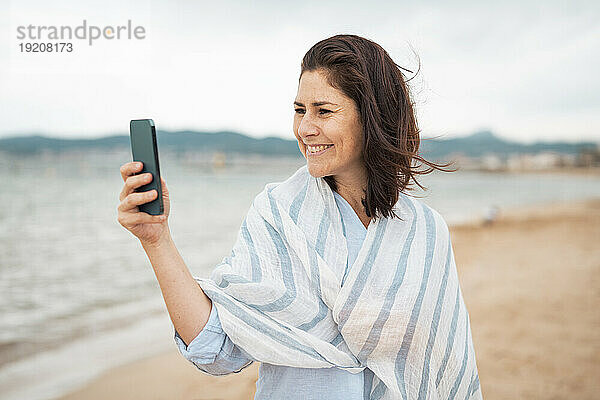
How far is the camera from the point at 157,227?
1.22 metres

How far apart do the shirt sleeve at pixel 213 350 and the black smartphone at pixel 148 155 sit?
317 millimetres

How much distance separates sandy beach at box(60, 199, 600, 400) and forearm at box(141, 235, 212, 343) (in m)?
2.75

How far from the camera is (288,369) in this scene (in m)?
1.51

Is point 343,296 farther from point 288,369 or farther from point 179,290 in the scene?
point 179,290

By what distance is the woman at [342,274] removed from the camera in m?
1.42

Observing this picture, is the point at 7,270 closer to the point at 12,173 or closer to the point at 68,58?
the point at 68,58

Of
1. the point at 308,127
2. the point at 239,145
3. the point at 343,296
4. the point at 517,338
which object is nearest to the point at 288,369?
the point at 343,296

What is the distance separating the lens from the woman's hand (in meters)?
1.18

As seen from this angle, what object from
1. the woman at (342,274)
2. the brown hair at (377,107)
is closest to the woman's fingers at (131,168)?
the woman at (342,274)

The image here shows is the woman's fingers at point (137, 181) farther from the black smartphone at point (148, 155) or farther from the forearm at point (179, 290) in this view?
the forearm at point (179, 290)

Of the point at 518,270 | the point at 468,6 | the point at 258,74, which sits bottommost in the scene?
the point at 518,270

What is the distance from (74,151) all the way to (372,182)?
15.8 metres

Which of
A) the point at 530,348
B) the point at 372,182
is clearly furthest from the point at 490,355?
the point at 372,182

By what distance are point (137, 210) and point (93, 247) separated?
326 inches
